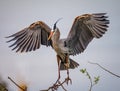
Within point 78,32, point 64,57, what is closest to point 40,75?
point 64,57

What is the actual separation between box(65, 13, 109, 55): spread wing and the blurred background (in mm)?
84

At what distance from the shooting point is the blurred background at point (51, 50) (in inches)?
53.4

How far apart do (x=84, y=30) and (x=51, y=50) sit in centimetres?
24

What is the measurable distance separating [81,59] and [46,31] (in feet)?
0.83

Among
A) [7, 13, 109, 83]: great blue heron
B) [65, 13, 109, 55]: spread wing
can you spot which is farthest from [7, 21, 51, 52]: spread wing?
[65, 13, 109, 55]: spread wing

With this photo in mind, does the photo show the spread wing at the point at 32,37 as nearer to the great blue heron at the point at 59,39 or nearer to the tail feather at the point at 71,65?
the great blue heron at the point at 59,39

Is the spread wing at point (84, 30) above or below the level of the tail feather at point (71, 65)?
above

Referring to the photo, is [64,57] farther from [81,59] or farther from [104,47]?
[104,47]

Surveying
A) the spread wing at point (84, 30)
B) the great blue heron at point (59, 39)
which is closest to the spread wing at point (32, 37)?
the great blue heron at point (59, 39)

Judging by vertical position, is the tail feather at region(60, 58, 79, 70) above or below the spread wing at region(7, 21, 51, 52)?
below

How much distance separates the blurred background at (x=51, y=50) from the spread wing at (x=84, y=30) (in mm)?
84

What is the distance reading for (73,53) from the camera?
1297 mm

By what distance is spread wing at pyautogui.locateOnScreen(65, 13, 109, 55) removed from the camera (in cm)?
119

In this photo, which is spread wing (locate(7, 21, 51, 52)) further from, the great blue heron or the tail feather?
the tail feather
